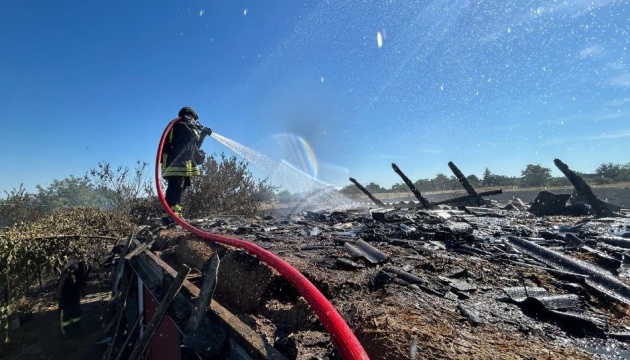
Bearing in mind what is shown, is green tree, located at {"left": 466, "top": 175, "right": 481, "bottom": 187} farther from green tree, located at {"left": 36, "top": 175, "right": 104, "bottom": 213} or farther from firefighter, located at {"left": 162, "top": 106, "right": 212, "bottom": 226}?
green tree, located at {"left": 36, "top": 175, "right": 104, "bottom": 213}

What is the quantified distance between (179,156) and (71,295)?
4.70 m

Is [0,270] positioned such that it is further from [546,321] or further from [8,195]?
[8,195]

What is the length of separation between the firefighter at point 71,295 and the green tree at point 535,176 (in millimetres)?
33004

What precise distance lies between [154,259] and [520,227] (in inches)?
275

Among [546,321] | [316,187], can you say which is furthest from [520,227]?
[316,187]

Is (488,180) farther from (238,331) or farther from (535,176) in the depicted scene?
(238,331)

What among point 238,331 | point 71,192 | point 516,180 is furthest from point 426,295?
point 71,192

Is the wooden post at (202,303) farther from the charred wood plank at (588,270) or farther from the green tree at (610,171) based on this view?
the green tree at (610,171)

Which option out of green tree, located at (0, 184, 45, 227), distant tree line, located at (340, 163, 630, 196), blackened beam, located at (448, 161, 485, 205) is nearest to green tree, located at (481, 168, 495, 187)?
distant tree line, located at (340, 163, 630, 196)

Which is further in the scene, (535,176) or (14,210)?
(535,176)

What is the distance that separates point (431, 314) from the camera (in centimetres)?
212

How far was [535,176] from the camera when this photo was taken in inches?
1204

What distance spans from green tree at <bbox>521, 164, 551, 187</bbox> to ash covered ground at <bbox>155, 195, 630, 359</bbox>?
94.4ft

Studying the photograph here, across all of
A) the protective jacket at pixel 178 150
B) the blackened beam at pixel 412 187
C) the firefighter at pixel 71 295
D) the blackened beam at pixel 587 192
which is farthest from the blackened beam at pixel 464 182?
the firefighter at pixel 71 295
